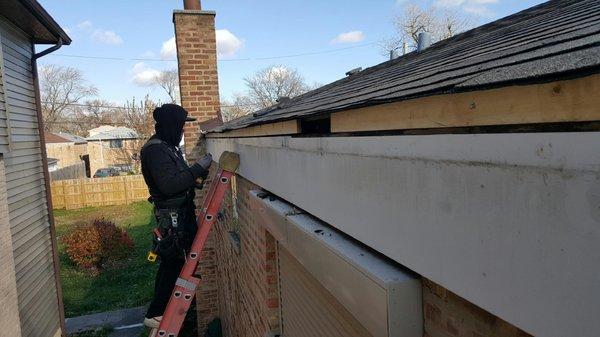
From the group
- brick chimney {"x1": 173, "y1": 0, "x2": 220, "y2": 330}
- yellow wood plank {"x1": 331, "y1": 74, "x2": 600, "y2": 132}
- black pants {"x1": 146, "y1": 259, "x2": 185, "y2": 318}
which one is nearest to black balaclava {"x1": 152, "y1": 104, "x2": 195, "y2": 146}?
black pants {"x1": 146, "y1": 259, "x2": 185, "y2": 318}

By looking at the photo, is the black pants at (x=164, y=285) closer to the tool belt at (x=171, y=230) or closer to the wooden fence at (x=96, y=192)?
the tool belt at (x=171, y=230)

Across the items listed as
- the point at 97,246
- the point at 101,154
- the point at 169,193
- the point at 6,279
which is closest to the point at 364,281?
the point at 169,193

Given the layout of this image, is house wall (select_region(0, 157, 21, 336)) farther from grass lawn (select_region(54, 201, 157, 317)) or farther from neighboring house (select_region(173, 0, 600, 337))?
grass lawn (select_region(54, 201, 157, 317))

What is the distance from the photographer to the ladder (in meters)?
3.51

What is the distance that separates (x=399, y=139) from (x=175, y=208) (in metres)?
3.36

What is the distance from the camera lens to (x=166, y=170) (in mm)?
3799

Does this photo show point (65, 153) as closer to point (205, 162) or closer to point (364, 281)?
point (205, 162)

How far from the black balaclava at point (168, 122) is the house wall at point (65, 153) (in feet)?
147

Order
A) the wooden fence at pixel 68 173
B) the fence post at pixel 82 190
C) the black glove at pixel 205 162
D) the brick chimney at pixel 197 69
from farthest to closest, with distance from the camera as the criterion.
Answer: the wooden fence at pixel 68 173
the fence post at pixel 82 190
the brick chimney at pixel 197 69
the black glove at pixel 205 162

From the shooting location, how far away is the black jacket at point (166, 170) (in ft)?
12.4

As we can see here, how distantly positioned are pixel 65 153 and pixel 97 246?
36861 millimetres

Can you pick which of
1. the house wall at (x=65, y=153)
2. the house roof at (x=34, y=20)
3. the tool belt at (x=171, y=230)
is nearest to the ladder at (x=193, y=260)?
the tool belt at (x=171, y=230)

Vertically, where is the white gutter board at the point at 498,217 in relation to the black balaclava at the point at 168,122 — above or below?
below

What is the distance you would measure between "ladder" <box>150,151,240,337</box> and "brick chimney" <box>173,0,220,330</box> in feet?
11.8
